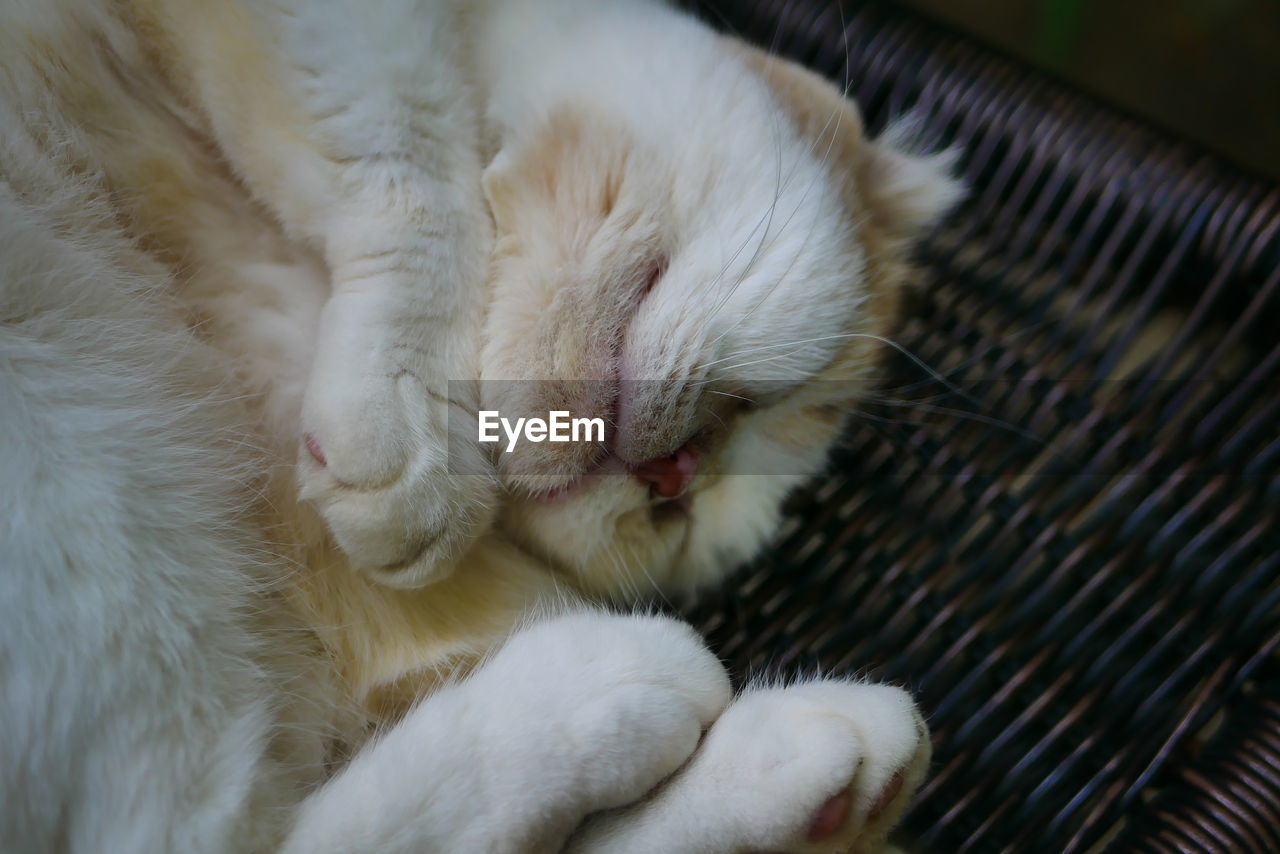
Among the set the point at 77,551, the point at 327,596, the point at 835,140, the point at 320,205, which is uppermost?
the point at 835,140

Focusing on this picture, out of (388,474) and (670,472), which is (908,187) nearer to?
(670,472)

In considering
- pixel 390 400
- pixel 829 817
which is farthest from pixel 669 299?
pixel 829 817

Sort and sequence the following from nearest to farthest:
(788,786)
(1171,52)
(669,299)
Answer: (788,786), (669,299), (1171,52)

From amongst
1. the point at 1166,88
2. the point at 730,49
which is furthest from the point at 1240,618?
the point at 1166,88

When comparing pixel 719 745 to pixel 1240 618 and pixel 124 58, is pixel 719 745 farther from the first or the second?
pixel 124 58

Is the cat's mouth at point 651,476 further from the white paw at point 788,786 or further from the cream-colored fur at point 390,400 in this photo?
the white paw at point 788,786

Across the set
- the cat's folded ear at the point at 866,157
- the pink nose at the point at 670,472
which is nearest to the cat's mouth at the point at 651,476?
the pink nose at the point at 670,472
